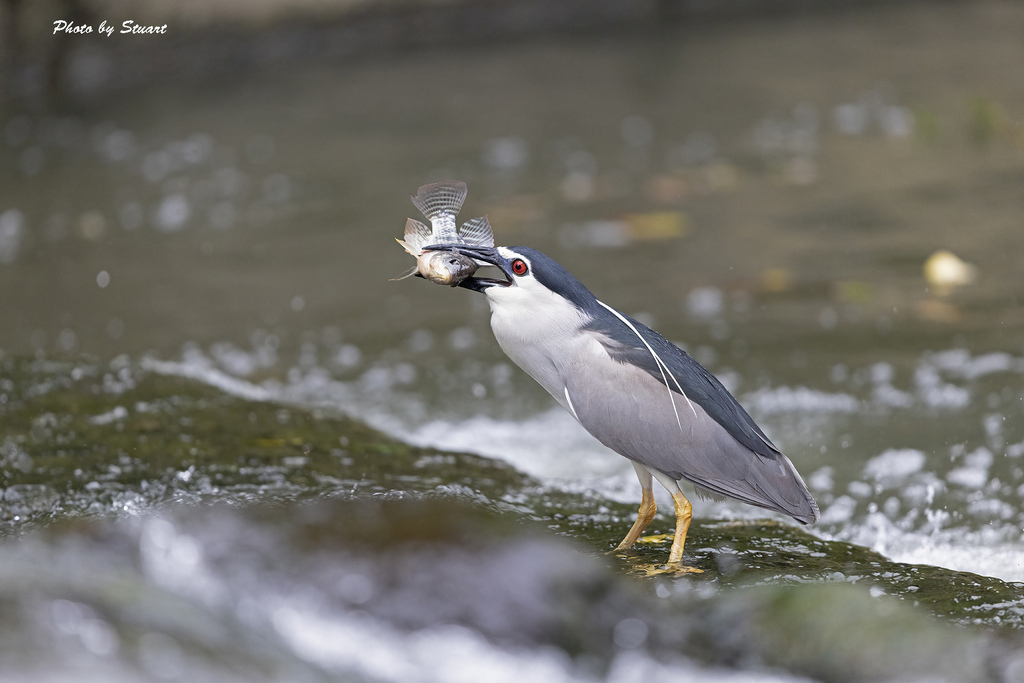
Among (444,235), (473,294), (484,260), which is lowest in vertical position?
(484,260)

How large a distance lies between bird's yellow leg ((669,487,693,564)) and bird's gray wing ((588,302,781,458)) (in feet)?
0.78

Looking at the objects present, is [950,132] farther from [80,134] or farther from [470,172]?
[80,134]

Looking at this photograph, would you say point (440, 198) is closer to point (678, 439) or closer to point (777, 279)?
point (678, 439)

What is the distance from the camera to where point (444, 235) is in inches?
120

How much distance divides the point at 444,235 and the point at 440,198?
0.36ft

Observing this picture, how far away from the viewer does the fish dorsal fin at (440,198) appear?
3.00m

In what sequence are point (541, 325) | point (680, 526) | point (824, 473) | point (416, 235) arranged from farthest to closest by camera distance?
point (824, 473) → point (416, 235) → point (541, 325) → point (680, 526)

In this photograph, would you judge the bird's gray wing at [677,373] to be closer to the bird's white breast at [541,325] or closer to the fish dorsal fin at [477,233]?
the bird's white breast at [541,325]

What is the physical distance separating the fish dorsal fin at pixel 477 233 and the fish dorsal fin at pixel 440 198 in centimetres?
6

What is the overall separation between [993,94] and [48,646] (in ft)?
31.8

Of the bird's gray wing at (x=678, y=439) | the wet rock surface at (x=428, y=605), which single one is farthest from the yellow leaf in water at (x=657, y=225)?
the wet rock surface at (x=428, y=605)

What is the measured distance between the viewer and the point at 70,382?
429 cm

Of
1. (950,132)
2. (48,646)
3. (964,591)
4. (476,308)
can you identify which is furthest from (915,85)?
(48,646)

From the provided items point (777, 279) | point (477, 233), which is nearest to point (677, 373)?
point (477, 233)
